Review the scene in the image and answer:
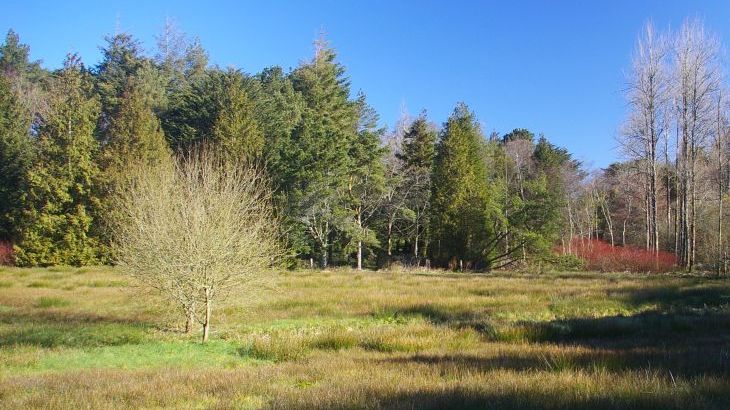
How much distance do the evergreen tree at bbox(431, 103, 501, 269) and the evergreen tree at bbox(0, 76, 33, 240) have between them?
33221mm

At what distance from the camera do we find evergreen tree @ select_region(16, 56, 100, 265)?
37562mm

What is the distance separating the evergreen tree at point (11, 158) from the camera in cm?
4234

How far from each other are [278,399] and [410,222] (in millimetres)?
43590

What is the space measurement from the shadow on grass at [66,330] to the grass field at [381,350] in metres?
0.06

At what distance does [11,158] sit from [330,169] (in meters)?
28.4

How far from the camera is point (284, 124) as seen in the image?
150 ft

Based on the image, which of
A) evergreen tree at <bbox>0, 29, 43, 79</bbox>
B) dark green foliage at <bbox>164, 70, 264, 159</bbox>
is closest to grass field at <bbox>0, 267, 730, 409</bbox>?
dark green foliage at <bbox>164, 70, 264, 159</bbox>

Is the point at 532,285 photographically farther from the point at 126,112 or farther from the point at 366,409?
the point at 126,112

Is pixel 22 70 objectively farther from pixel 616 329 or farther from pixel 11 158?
pixel 616 329

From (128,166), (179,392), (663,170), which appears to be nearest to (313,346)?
(179,392)

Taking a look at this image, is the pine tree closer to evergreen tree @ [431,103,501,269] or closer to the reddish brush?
evergreen tree @ [431,103,501,269]

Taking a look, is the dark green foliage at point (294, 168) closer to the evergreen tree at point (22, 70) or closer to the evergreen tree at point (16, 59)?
the evergreen tree at point (22, 70)

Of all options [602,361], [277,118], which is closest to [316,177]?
[277,118]

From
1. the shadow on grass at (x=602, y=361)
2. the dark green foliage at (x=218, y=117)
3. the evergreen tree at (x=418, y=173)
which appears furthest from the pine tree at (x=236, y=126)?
the shadow on grass at (x=602, y=361)
